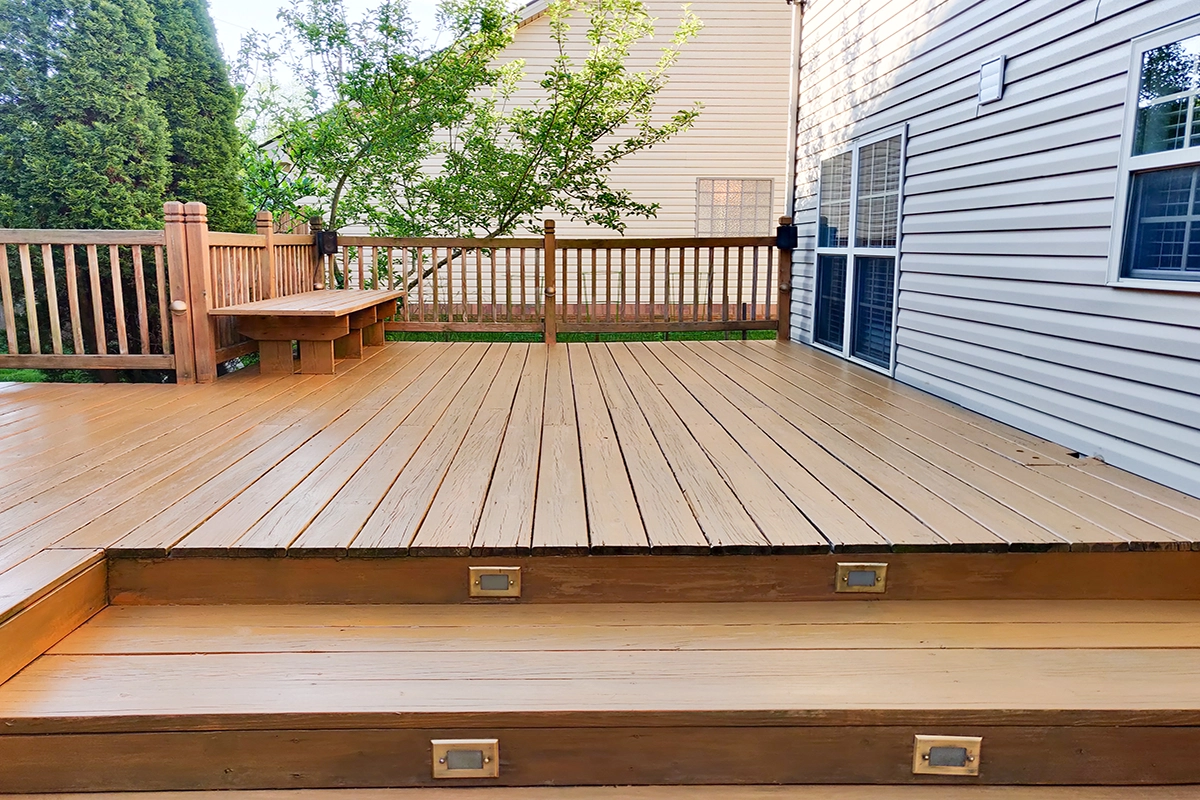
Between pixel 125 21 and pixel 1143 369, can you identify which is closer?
pixel 1143 369

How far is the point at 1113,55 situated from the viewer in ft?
9.70

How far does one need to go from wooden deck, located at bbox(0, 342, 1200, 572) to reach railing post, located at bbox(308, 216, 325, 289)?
2.40 meters

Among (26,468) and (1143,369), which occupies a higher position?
(1143,369)

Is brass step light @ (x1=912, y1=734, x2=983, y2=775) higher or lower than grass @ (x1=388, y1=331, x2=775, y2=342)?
lower

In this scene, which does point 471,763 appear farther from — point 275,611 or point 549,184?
point 549,184

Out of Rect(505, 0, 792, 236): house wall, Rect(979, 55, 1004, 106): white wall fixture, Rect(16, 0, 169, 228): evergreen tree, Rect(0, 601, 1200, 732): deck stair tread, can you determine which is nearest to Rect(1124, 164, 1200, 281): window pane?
Rect(979, 55, 1004, 106): white wall fixture

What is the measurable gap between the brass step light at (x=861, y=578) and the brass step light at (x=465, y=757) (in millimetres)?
958

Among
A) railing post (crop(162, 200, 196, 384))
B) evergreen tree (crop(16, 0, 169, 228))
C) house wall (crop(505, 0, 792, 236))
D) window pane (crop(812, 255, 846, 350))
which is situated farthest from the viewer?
house wall (crop(505, 0, 792, 236))

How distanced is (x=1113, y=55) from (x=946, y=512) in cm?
195

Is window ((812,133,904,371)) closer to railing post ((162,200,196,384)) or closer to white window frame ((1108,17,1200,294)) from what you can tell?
white window frame ((1108,17,1200,294))

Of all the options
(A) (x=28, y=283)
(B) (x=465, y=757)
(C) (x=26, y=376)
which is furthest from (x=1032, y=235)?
(C) (x=26, y=376)

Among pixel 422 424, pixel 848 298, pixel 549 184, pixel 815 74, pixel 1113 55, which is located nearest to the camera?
pixel 1113 55

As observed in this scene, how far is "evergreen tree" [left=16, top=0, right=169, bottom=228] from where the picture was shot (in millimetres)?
4699

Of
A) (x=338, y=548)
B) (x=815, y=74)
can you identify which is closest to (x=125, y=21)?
(x=338, y=548)
